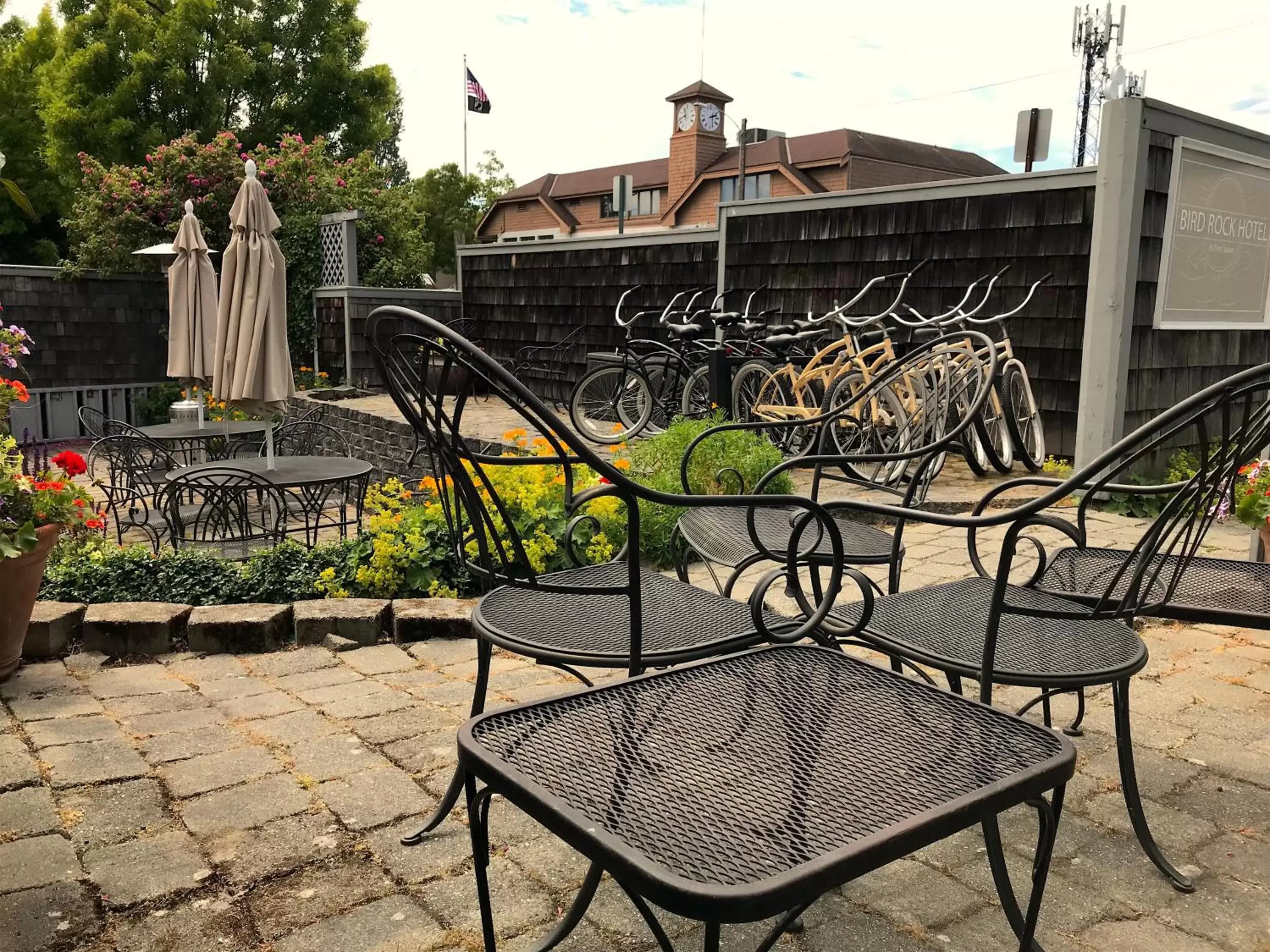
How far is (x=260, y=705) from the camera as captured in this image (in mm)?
2482

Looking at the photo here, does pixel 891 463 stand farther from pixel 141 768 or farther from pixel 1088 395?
pixel 141 768

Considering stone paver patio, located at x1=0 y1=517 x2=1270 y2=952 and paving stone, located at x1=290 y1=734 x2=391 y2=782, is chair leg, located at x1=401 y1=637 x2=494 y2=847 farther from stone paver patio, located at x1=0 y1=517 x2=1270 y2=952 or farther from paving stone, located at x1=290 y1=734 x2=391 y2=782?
paving stone, located at x1=290 y1=734 x2=391 y2=782

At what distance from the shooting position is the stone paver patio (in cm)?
153

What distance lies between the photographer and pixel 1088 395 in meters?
5.10

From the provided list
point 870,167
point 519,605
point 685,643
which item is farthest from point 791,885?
point 870,167

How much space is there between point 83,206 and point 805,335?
11931mm

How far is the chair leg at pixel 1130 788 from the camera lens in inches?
65.9

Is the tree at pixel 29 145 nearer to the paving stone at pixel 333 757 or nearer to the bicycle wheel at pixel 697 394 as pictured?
the bicycle wheel at pixel 697 394

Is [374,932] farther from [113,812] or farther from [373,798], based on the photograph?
[113,812]

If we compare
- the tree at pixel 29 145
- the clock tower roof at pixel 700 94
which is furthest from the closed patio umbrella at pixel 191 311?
the clock tower roof at pixel 700 94

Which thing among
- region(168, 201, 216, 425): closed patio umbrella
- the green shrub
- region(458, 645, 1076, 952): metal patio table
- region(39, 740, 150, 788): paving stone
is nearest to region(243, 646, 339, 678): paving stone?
region(39, 740, 150, 788): paving stone

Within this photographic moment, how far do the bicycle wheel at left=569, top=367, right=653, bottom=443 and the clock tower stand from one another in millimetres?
28483

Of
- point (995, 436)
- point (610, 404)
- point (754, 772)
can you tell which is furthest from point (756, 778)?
point (610, 404)

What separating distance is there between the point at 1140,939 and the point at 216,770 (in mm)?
1847
